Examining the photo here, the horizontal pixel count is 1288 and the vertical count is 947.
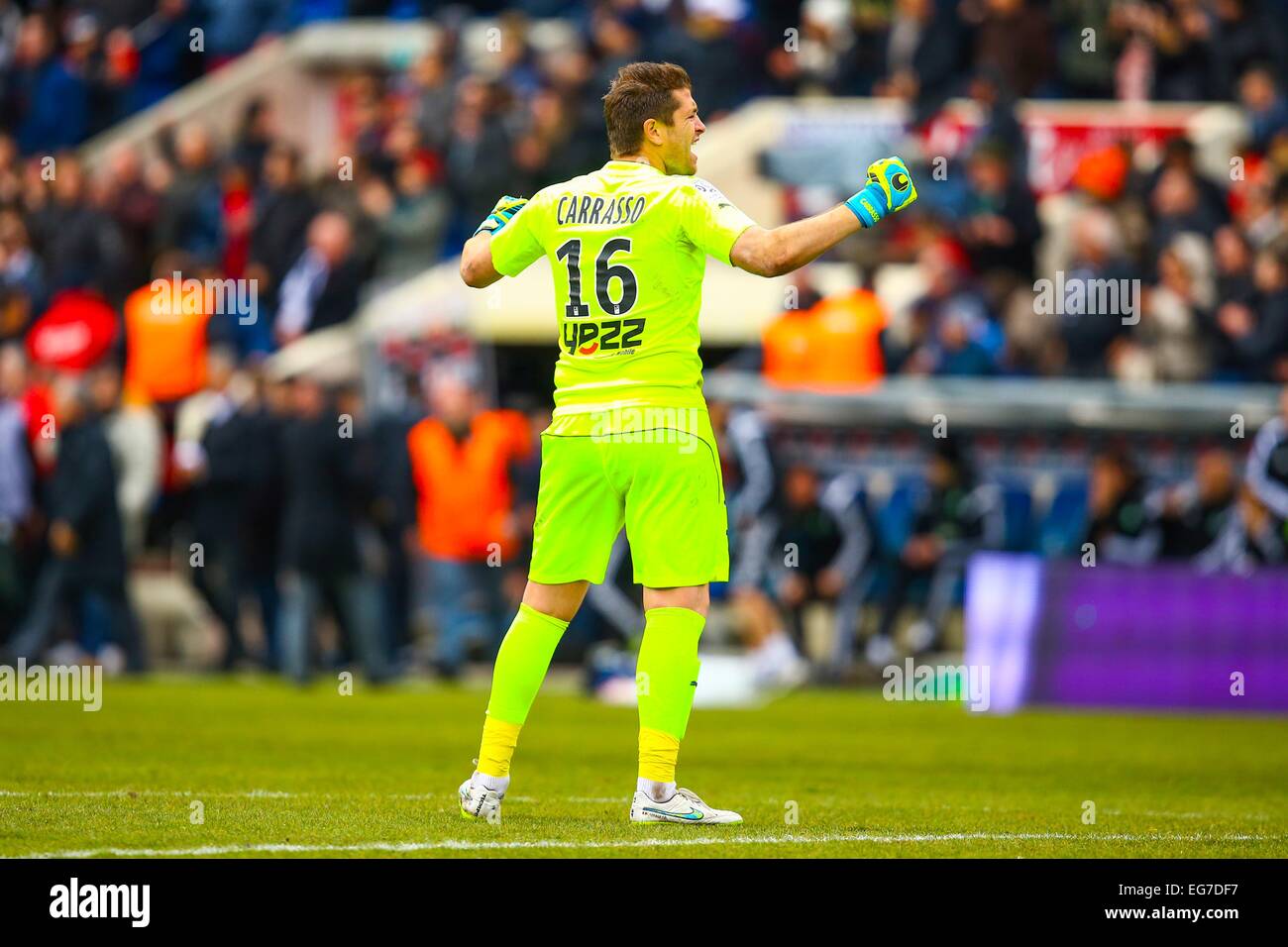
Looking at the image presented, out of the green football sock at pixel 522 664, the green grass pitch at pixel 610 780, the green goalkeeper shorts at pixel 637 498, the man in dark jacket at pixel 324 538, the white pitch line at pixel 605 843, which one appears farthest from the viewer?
the man in dark jacket at pixel 324 538

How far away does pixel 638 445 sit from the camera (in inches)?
331

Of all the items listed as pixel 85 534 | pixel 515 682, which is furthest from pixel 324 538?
pixel 515 682

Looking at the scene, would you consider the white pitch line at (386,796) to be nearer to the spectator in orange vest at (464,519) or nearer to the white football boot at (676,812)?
the white football boot at (676,812)

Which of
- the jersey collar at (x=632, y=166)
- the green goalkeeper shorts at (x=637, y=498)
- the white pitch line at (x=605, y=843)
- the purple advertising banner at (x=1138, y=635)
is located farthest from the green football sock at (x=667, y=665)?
the purple advertising banner at (x=1138, y=635)

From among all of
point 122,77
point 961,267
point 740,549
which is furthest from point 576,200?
point 122,77

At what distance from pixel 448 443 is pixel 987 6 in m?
7.05

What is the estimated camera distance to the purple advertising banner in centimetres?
1644

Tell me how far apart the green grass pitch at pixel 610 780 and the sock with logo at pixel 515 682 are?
27 centimetres

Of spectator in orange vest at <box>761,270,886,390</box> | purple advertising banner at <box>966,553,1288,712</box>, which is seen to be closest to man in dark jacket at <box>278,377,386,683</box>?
spectator in orange vest at <box>761,270,886,390</box>

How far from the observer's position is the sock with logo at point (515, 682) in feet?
27.8

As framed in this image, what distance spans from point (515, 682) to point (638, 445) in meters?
0.94

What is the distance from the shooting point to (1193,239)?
2030 centimetres
